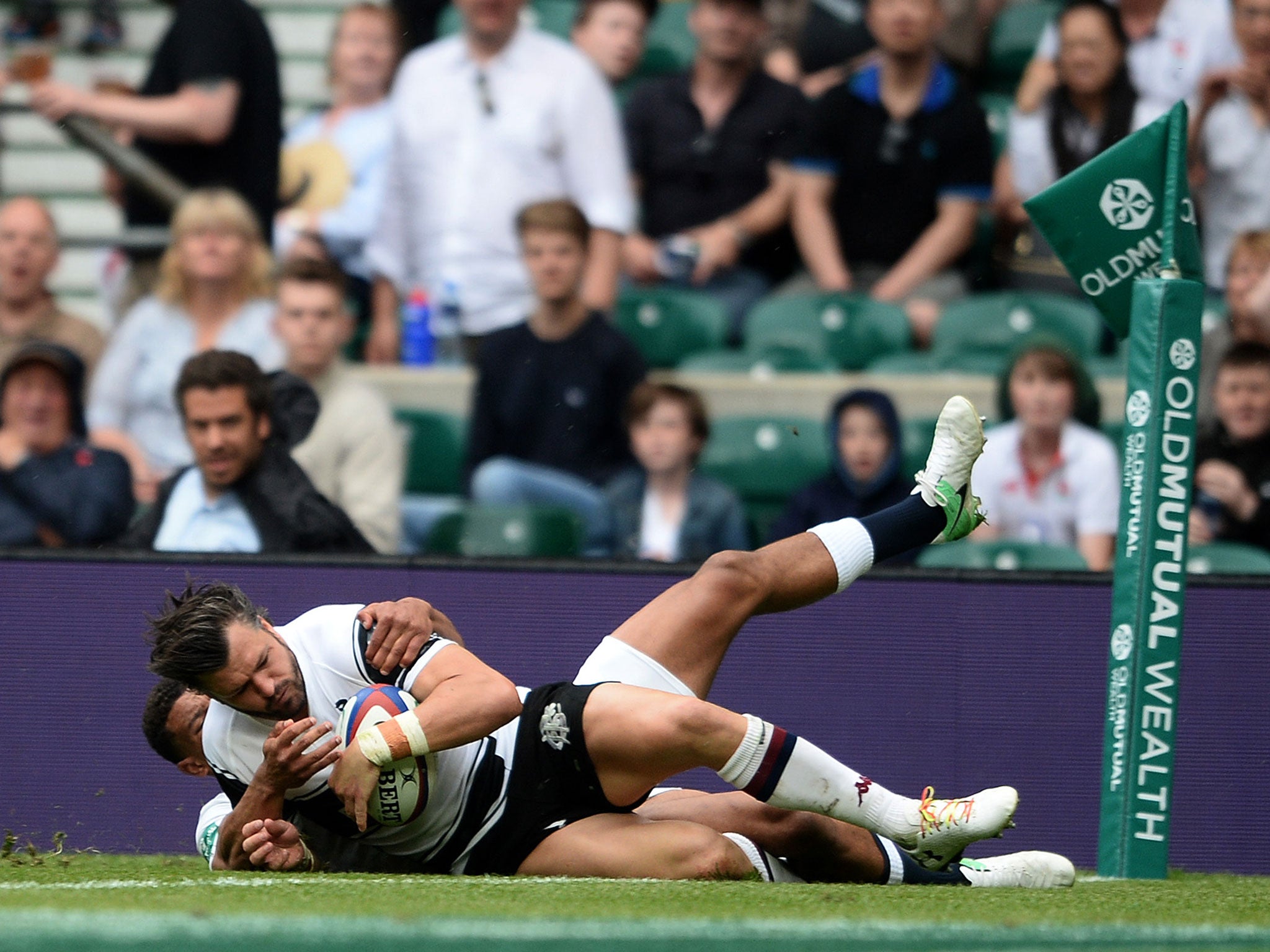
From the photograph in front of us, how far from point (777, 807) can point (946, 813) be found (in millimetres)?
439

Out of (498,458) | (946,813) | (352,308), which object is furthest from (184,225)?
(946,813)

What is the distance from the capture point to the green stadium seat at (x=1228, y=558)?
608 centimetres

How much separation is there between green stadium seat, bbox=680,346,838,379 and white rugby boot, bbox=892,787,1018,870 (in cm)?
319

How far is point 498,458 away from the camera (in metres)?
6.78

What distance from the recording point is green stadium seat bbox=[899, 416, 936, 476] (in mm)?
6684

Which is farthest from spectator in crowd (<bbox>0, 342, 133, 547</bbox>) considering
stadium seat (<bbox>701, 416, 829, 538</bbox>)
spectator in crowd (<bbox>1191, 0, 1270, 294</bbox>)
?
spectator in crowd (<bbox>1191, 0, 1270, 294</bbox>)

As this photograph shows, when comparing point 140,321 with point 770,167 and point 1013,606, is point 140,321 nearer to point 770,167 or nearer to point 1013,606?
point 770,167

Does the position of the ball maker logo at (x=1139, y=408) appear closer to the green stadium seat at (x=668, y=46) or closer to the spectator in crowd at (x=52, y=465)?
the spectator in crowd at (x=52, y=465)

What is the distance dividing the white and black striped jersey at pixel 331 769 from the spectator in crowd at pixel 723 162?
3619 mm

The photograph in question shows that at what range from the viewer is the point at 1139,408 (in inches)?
186

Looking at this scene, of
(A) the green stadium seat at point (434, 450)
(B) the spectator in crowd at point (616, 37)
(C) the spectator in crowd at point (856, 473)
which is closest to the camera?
(C) the spectator in crowd at point (856, 473)

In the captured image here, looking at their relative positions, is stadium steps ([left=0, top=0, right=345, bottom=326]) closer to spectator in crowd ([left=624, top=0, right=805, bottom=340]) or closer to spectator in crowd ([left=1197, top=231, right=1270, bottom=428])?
spectator in crowd ([left=624, top=0, right=805, bottom=340])

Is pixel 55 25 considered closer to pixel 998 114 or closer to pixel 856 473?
pixel 998 114

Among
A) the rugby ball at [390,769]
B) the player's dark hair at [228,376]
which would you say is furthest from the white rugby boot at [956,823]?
the player's dark hair at [228,376]
